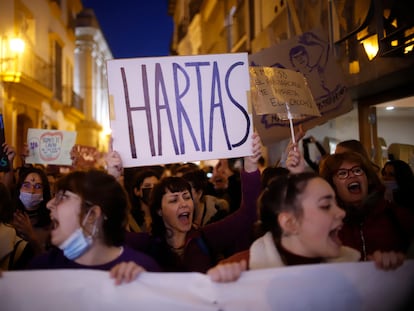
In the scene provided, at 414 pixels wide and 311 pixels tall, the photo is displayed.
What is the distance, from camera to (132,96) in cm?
314

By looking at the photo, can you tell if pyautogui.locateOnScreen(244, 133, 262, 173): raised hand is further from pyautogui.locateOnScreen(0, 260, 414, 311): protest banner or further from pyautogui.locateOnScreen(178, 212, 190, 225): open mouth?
pyautogui.locateOnScreen(0, 260, 414, 311): protest banner

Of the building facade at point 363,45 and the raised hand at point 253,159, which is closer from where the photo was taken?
the raised hand at point 253,159

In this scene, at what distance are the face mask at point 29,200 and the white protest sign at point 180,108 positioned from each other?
133 centimetres

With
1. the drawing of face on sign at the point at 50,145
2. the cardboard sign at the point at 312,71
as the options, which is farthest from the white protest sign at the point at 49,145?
the cardboard sign at the point at 312,71

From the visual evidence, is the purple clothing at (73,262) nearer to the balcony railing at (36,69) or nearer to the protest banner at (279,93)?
the protest banner at (279,93)

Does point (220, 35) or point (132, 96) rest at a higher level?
point (220, 35)

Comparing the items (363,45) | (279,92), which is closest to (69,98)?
(363,45)

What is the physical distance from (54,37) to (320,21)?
1463cm

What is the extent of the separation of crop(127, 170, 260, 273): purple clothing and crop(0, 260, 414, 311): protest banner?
929 millimetres

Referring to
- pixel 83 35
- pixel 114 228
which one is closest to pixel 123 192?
pixel 114 228

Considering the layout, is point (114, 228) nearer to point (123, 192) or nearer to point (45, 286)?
point (123, 192)

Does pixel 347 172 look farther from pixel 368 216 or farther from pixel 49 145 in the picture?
pixel 49 145

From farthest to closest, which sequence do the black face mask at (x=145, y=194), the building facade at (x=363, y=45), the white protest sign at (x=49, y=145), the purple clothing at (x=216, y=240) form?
1. the white protest sign at (x=49, y=145)
2. the building facade at (x=363, y=45)
3. the black face mask at (x=145, y=194)
4. the purple clothing at (x=216, y=240)

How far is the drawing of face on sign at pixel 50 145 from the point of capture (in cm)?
639
